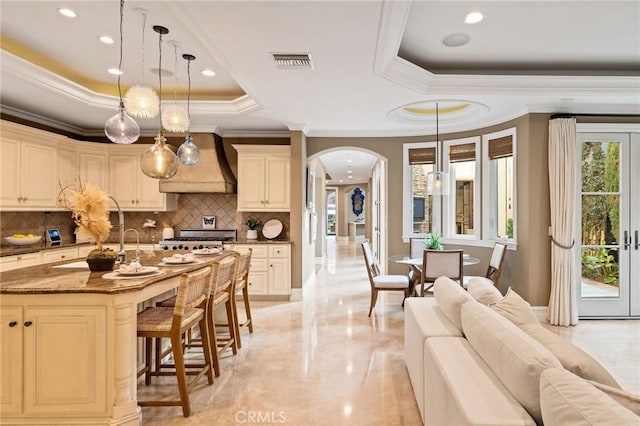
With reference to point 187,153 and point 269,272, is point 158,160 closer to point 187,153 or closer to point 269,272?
point 187,153

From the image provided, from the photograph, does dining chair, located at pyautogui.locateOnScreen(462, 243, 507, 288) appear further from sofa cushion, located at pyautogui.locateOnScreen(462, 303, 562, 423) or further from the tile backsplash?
the tile backsplash

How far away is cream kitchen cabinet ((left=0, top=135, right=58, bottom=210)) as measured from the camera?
4441 millimetres

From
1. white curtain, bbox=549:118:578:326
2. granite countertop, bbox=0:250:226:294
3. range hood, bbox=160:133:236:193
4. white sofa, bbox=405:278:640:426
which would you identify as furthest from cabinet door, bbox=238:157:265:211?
white curtain, bbox=549:118:578:326

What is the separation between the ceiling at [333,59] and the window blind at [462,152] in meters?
0.50

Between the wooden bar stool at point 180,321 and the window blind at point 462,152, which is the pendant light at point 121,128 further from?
the window blind at point 462,152

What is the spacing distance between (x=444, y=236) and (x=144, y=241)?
5110 mm

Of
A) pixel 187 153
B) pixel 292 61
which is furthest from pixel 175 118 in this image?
pixel 292 61

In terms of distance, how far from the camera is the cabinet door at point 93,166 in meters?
5.59

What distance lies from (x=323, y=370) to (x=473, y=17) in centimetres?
322

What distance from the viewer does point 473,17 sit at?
2924 millimetres

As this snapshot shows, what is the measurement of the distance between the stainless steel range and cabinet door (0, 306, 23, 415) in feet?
10.5

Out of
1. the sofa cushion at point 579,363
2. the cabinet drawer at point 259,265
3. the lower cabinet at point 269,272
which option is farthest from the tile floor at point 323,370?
the sofa cushion at point 579,363

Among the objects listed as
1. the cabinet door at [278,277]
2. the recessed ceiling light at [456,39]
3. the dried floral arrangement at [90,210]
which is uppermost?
the recessed ceiling light at [456,39]

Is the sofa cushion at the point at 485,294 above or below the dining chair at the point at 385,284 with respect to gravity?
above
